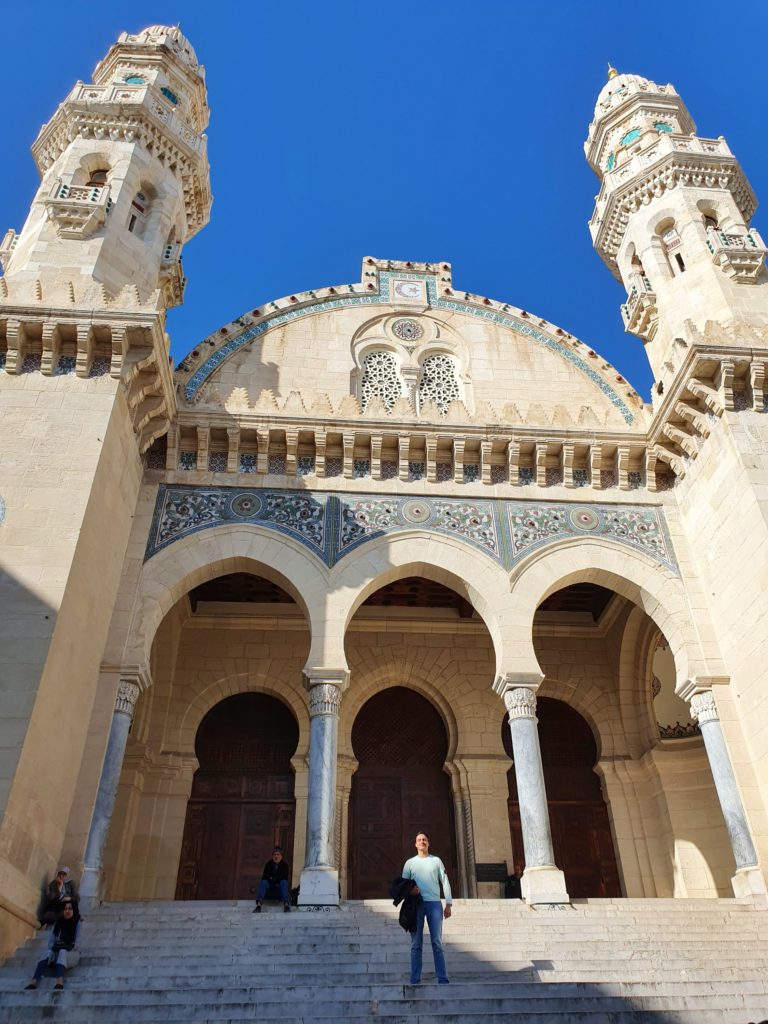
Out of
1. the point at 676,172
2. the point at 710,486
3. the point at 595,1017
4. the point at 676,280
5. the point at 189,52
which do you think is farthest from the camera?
the point at 189,52

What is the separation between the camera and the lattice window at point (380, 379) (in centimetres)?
1258

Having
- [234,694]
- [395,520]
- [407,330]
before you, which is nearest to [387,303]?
[407,330]

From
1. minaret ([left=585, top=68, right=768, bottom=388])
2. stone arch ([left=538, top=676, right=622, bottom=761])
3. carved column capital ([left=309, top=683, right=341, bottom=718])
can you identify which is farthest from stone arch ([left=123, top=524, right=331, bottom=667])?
minaret ([left=585, top=68, right=768, bottom=388])

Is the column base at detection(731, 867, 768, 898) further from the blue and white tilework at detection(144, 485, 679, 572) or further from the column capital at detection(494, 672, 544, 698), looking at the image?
the blue and white tilework at detection(144, 485, 679, 572)

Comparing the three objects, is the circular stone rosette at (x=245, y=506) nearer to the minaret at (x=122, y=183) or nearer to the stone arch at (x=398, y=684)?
the minaret at (x=122, y=183)

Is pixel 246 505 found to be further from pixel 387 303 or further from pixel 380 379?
pixel 387 303

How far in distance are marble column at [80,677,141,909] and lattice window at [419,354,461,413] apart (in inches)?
248

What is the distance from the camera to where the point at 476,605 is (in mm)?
10266

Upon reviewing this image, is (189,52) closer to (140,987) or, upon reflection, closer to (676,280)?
(676,280)

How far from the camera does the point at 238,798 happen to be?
11812 millimetres

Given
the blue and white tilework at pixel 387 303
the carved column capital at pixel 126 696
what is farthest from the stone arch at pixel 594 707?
Answer: the carved column capital at pixel 126 696

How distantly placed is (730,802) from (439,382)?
7337mm

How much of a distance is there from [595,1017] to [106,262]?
402 inches

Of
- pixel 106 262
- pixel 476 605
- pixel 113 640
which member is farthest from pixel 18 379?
pixel 476 605
